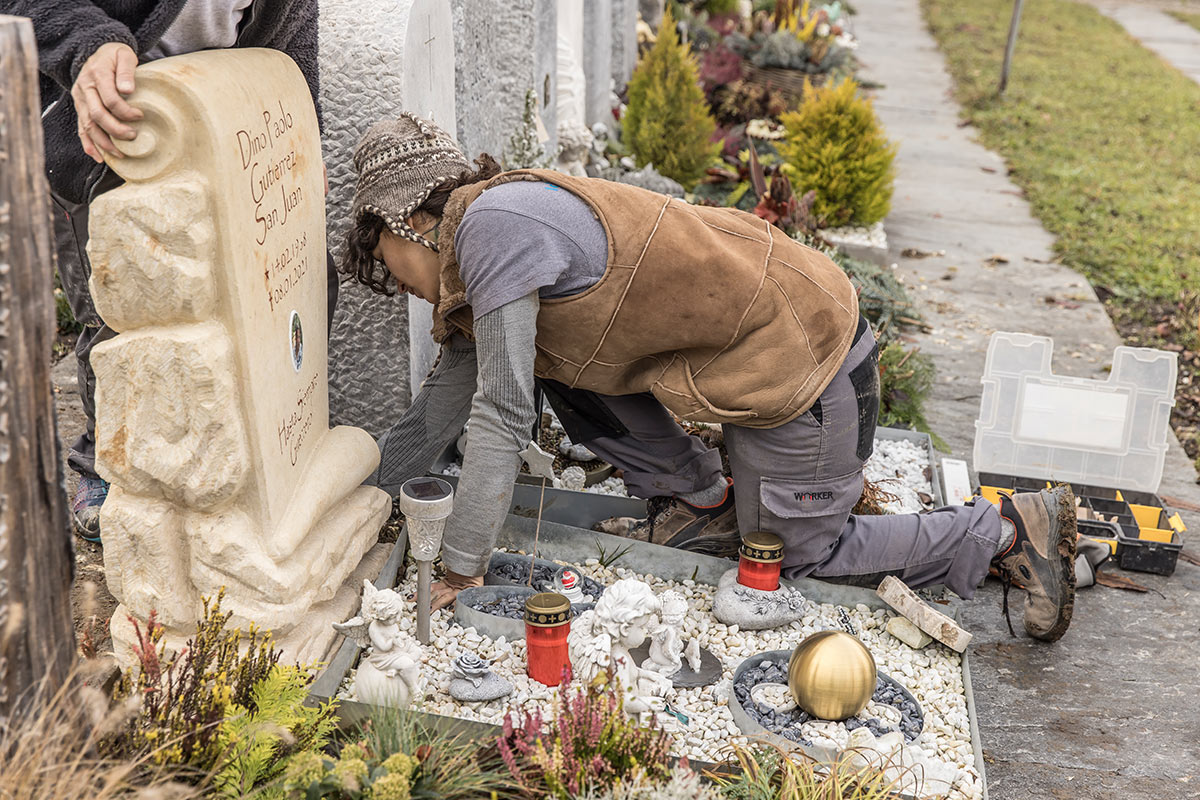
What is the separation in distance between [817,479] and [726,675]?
1.92 ft

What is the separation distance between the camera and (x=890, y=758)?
88.4 inches

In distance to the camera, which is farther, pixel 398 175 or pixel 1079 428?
pixel 1079 428

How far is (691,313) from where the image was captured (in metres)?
2.65

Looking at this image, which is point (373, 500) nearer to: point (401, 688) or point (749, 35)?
point (401, 688)

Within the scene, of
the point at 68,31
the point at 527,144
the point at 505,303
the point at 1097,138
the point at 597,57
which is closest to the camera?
the point at 68,31

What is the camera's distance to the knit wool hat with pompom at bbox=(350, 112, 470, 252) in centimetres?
253

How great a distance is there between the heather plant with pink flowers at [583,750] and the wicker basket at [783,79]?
24.4ft

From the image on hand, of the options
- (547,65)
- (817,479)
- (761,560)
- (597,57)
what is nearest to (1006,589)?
(817,479)

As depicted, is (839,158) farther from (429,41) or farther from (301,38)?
(301,38)

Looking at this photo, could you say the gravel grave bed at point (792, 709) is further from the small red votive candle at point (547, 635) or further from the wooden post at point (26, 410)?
the wooden post at point (26, 410)

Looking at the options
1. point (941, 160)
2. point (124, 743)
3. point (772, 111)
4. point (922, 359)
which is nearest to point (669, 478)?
point (124, 743)

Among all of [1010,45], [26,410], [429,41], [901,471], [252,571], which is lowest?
[901,471]

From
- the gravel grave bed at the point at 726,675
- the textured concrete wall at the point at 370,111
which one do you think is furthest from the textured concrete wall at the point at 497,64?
the gravel grave bed at the point at 726,675

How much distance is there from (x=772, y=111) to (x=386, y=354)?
19.3 ft
